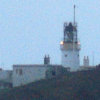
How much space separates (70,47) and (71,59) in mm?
992

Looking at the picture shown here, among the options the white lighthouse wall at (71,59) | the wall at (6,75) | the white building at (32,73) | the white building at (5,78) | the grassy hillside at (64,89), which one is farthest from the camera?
the white lighthouse wall at (71,59)

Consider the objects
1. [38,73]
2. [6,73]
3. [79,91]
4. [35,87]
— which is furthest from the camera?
[6,73]

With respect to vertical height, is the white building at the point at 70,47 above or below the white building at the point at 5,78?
above

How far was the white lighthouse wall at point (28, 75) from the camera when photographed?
5253cm

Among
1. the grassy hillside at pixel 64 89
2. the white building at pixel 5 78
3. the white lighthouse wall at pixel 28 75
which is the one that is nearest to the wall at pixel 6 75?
the white building at pixel 5 78

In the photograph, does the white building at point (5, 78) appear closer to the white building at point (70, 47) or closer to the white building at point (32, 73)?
the white building at point (32, 73)

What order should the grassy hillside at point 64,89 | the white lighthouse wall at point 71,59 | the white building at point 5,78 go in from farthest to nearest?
the white lighthouse wall at point 71,59 < the white building at point 5,78 < the grassy hillside at point 64,89

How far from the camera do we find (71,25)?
2287 inches

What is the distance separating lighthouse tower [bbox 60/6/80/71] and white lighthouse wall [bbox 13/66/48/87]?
490 centimetres

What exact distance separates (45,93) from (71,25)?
1655 centimetres

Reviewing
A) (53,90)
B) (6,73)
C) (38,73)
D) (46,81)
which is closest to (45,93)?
(53,90)

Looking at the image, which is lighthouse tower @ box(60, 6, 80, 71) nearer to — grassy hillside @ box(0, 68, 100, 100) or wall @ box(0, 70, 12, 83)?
wall @ box(0, 70, 12, 83)

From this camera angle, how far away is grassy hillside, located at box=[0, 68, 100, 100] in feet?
135

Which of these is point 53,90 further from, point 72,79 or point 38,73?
point 38,73
